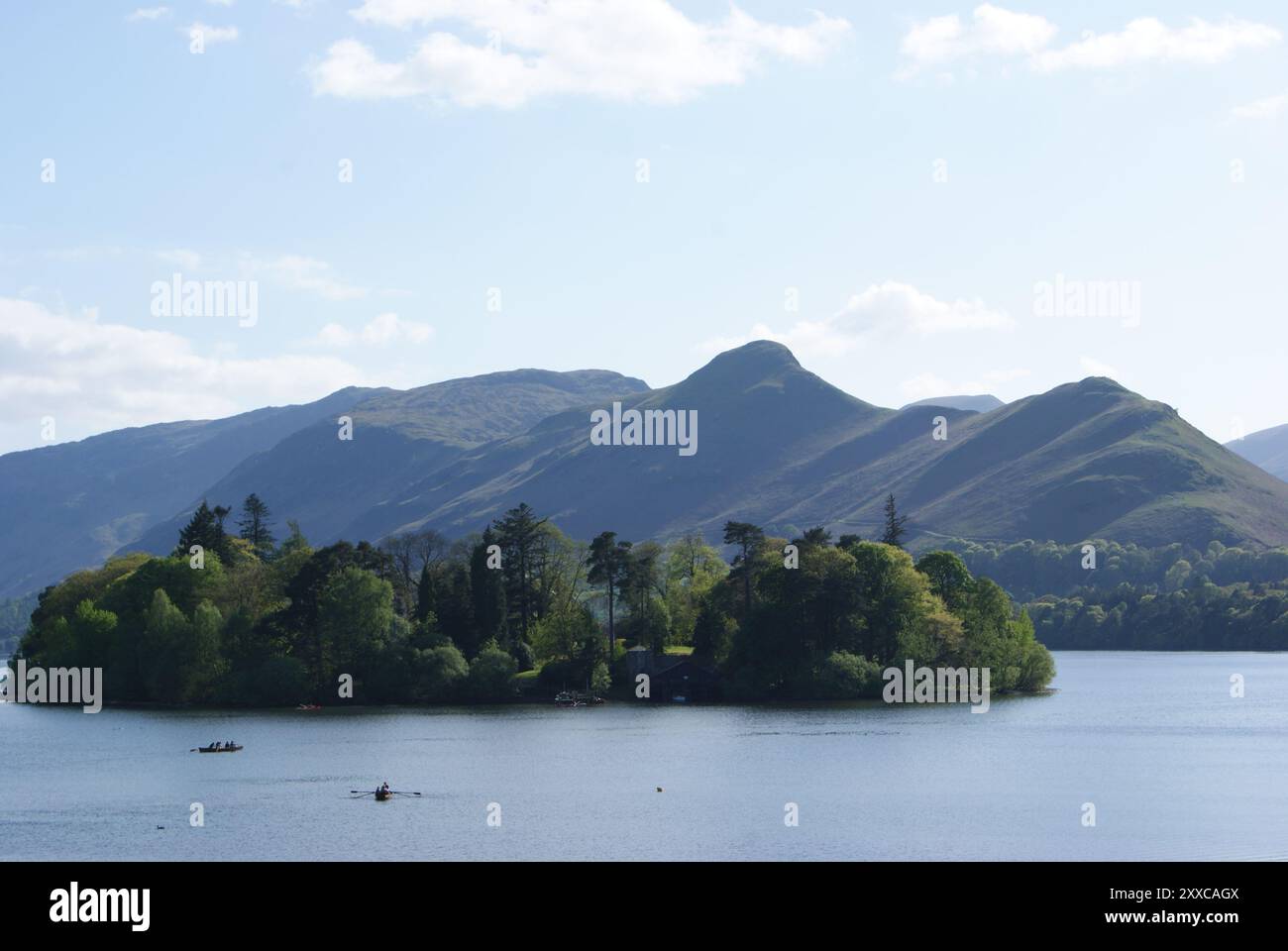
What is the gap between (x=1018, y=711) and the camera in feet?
466

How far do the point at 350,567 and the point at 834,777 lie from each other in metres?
77.6

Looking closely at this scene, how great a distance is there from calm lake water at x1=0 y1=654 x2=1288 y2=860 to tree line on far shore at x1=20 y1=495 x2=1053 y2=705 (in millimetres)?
9761

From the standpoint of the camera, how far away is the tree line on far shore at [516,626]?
149 meters

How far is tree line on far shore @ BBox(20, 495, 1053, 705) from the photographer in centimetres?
14925

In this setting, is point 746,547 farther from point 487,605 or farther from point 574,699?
point 487,605

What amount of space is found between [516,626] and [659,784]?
78.6 meters

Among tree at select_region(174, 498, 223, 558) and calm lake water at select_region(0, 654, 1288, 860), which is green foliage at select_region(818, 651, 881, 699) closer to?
calm lake water at select_region(0, 654, 1288, 860)

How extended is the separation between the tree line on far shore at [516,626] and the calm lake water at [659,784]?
384 inches

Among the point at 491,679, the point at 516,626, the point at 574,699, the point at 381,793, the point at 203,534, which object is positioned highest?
the point at 203,534

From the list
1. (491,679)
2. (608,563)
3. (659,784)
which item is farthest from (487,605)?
(659,784)

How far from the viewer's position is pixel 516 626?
549 ft

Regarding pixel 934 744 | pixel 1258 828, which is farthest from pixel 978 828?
pixel 934 744

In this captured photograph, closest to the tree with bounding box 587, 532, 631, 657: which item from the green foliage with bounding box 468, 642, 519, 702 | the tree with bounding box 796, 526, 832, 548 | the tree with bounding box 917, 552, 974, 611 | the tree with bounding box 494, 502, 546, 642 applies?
the tree with bounding box 494, 502, 546, 642
